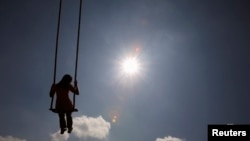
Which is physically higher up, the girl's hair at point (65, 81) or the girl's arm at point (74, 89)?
the girl's hair at point (65, 81)

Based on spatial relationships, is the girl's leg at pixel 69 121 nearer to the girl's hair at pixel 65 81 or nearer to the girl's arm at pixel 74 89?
the girl's arm at pixel 74 89

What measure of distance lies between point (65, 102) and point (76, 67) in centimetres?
132

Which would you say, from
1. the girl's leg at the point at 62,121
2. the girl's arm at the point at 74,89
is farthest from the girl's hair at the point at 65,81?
the girl's leg at the point at 62,121

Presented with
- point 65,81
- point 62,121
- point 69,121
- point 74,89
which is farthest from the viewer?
point 69,121

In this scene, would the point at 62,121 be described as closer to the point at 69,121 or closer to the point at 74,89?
the point at 69,121

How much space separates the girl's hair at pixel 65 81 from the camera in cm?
1061

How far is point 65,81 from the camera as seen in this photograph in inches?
425

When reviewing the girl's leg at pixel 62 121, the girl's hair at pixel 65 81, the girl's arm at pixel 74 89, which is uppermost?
the girl's hair at pixel 65 81

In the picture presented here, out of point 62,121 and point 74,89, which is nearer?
point 74,89

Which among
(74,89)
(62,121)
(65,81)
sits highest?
(65,81)

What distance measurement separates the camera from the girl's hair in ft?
34.8

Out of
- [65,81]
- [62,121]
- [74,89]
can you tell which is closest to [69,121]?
[62,121]

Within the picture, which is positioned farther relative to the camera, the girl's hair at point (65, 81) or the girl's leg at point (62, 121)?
the girl's leg at point (62, 121)

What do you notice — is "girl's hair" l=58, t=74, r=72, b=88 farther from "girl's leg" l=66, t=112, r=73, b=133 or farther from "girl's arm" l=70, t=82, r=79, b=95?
"girl's leg" l=66, t=112, r=73, b=133
